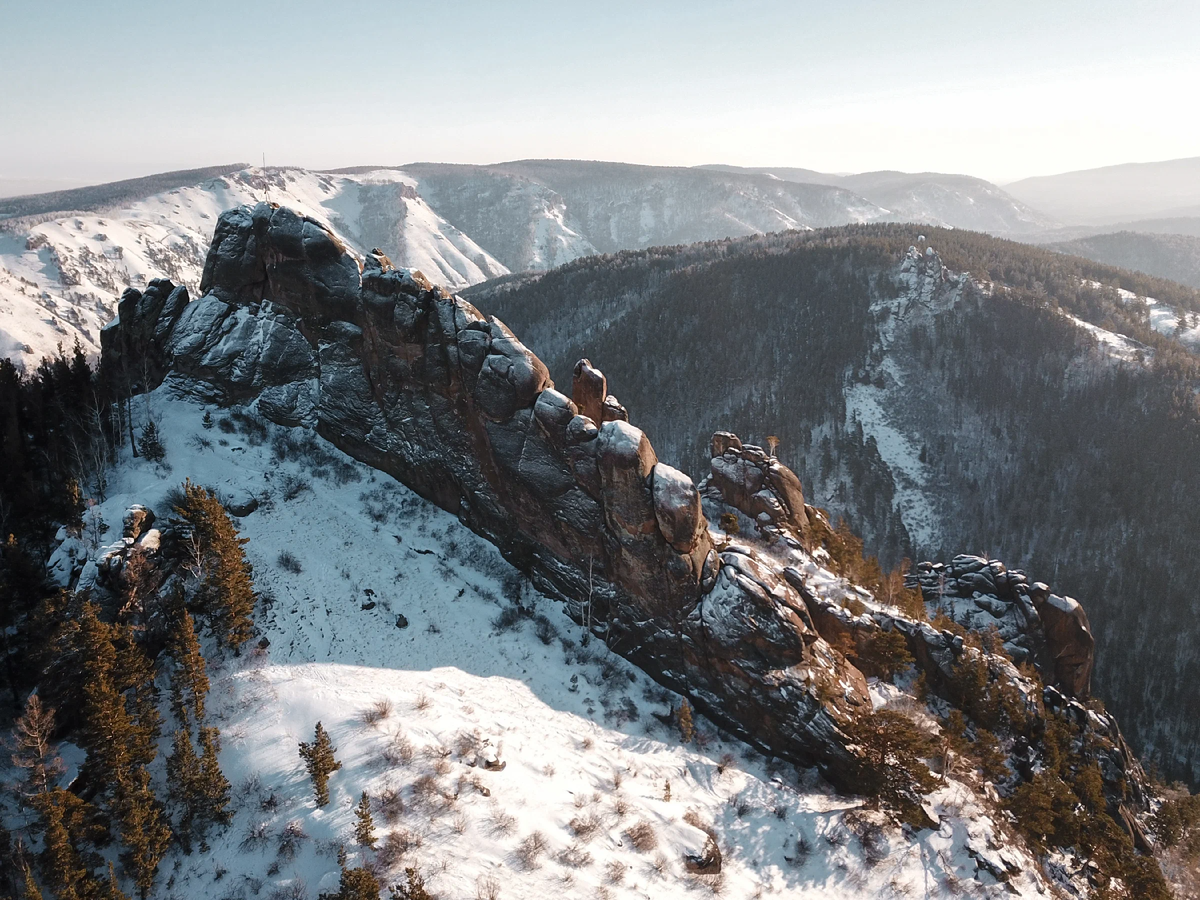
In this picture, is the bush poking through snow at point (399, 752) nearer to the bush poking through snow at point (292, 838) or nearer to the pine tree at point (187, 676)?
the bush poking through snow at point (292, 838)

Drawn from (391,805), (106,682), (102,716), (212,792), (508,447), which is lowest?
(391,805)

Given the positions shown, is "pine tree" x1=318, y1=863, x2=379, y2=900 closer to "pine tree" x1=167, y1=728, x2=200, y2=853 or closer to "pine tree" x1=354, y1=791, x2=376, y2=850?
"pine tree" x1=354, y1=791, x2=376, y2=850

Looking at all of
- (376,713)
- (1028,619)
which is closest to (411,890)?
(376,713)

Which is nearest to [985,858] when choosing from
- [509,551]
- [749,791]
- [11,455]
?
[749,791]

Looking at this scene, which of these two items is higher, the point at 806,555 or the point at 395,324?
the point at 395,324

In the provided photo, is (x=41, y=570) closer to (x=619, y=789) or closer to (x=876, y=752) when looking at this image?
(x=619, y=789)

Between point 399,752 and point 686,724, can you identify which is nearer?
point 399,752

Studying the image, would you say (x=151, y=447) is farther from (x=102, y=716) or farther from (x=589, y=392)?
(x=589, y=392)
